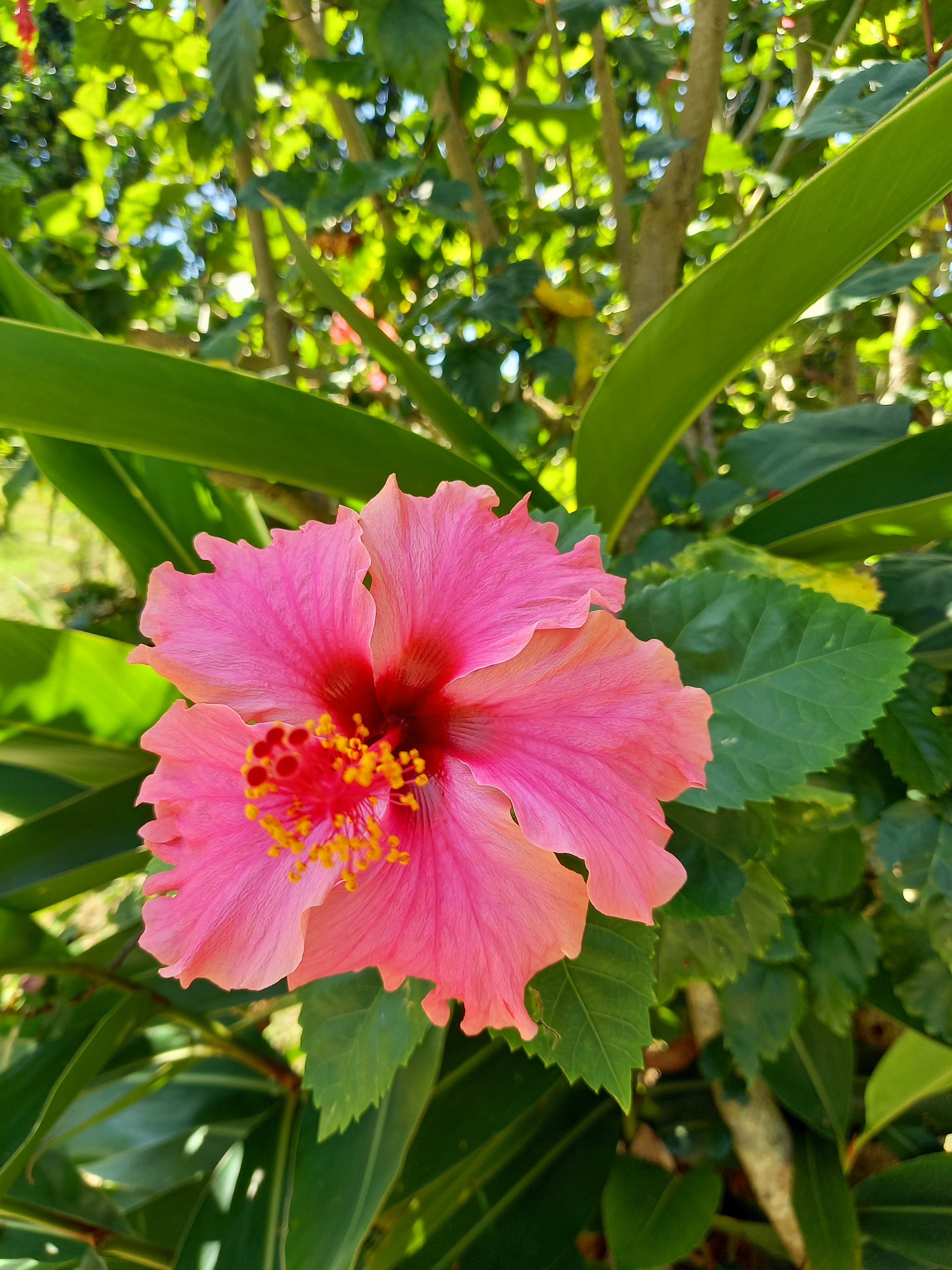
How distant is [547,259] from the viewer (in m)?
1.81

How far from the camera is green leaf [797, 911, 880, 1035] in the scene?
70 centimetres

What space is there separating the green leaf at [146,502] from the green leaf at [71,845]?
245mm

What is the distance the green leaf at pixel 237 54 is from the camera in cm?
86

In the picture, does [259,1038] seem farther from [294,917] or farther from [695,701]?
[695,701]

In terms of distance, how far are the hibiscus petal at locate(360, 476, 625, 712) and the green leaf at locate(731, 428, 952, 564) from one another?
Result: 0.38 m

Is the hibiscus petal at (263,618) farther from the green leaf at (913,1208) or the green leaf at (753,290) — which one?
the green leaf at (913,1208)

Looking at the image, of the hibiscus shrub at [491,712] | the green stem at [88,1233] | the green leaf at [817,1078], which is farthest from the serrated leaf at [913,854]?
the green stem at [88,1233]

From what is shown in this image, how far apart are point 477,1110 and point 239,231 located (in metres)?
1.81

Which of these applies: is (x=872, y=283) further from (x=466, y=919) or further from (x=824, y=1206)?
(x=824, y=1206)

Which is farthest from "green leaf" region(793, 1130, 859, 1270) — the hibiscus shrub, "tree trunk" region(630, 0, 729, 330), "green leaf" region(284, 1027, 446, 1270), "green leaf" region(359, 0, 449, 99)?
"green leaf" region(359, 0, 449, 99)

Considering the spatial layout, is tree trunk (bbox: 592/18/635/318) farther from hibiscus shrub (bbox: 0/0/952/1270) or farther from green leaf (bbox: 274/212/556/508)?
green leaf (bbox: 274/212/556/508)

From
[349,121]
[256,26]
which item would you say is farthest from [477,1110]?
[349,121]

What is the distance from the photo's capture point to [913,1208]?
2.52 ft

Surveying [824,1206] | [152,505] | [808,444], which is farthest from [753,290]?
[824,1206]
